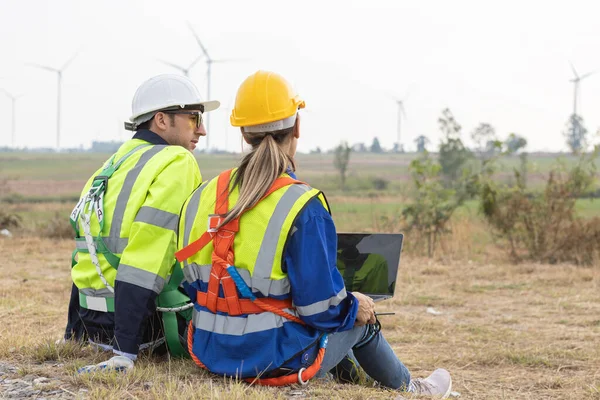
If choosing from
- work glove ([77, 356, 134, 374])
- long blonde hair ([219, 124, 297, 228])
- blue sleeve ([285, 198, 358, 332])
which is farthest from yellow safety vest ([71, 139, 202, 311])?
blue sleeve ([285, 198, 358, 332])

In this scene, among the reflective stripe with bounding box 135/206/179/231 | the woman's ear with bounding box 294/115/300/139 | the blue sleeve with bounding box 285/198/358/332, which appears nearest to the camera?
the blue sleeve with bounding box 285/198/358/332

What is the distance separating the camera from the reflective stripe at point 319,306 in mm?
3361

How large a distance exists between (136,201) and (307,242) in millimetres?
1084

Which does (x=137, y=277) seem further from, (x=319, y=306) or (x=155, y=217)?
(x=319, y=306)

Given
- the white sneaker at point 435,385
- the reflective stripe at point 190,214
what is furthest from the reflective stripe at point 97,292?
the white sneaker at point 435,385

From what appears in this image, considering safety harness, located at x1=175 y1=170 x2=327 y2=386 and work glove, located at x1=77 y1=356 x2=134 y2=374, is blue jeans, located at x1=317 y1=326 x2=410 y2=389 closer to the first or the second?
safety harness, located at x1=175 y1=170 x2=327 y2=386

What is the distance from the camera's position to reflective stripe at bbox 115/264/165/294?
12.2ft

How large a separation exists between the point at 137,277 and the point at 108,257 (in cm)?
36

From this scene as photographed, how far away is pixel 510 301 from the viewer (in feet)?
29.2

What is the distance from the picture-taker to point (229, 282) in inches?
135

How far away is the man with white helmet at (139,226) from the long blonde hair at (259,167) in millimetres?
541

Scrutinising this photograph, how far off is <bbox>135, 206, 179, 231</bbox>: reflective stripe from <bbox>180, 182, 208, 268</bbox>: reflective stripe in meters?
0.20

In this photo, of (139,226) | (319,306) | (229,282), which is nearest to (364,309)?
(319,306)

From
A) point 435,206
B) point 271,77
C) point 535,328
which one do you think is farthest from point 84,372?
point 435,206
